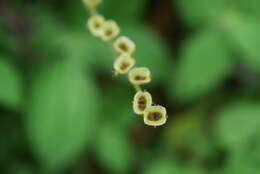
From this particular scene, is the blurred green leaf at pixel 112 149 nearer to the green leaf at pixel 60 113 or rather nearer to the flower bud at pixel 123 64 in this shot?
the green leaf at pixel 60 113

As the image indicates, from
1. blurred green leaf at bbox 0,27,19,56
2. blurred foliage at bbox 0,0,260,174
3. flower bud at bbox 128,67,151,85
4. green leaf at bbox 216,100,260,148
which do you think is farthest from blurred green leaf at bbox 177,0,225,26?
flower bud at bbox 128,67,151,85

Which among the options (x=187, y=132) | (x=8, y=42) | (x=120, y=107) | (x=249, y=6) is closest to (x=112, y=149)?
(x=120, y=107)

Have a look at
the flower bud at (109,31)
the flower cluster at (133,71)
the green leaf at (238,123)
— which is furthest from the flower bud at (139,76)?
the green leaf at (238,123)

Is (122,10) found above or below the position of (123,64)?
above

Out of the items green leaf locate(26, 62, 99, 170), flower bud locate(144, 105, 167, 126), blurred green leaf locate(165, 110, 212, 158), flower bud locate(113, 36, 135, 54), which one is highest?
blurred green leaf locate(165, 110, 212, 158)

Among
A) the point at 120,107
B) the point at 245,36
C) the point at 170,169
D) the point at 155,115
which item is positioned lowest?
the point at 155,115

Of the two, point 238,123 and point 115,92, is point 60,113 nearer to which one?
point 115,92

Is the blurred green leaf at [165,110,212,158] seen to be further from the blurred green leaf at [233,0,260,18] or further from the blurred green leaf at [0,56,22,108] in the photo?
the blurred green leaf at [0,56,22,108]
